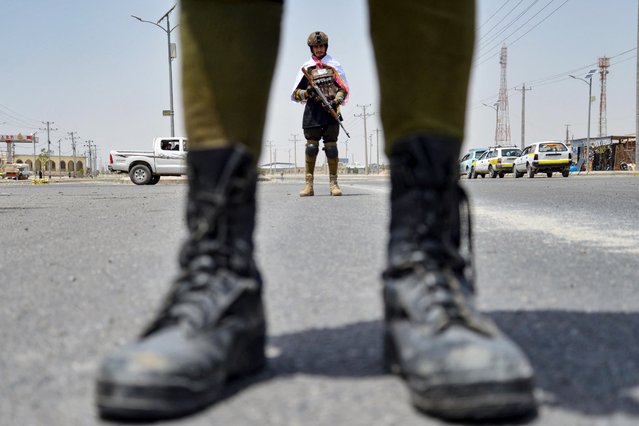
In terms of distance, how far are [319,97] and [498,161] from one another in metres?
29.1

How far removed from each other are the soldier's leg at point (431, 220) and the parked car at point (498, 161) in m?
36.2

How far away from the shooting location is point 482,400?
1.01 m

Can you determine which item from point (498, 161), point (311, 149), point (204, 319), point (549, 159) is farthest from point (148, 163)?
point (204, 319)

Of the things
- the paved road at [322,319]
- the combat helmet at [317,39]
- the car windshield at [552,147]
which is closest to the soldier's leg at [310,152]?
the combat helmet at [317,39]

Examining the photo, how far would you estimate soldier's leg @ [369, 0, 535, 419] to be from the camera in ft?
3.44

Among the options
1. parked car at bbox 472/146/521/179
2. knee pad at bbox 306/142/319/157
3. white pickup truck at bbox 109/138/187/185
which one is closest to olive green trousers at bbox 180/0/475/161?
knee pad at bbox 306/142/319/157

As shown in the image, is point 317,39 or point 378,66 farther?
point 317,39

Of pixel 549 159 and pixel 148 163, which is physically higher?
pixel 148 163

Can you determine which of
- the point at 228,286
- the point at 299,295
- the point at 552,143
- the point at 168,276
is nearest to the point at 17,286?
the point at 168,276

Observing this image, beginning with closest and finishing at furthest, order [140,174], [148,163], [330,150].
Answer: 1. [330,150]
2. [140,174]
3. [148,163]

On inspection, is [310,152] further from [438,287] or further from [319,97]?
[438,287]

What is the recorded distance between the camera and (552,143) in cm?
3166

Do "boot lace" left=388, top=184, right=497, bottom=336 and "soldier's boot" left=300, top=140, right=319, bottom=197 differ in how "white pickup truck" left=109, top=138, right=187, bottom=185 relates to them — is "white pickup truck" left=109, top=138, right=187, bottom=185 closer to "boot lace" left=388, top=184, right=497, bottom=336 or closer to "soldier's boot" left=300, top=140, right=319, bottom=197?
"soldier's boot" left=300, top=140, right=319, bottom=197

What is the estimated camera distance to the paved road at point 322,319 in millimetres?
1095
